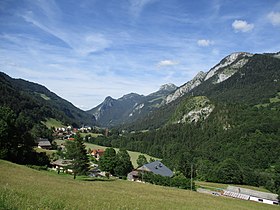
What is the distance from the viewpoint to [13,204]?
1068cm

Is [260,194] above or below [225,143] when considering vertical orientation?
below

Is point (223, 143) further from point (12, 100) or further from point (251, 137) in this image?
point (12, 100)

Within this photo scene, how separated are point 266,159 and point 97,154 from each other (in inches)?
3075

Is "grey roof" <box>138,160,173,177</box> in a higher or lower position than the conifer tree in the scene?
lower

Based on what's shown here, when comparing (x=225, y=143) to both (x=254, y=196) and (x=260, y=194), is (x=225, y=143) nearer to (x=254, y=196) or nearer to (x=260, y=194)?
(x=260, y=194)

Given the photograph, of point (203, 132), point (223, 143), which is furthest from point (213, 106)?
point (223, 143)

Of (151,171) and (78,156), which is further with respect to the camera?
(151,171)

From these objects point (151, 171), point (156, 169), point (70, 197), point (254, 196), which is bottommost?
point (254, 196)

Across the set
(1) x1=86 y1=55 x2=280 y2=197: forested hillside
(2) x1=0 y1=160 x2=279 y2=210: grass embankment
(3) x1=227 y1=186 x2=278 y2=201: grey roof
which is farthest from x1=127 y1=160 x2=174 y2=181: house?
(2) x1=0 y1=160 x2=279 y2=210: grass embankment

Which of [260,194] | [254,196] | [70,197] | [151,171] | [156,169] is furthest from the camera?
[156,169]

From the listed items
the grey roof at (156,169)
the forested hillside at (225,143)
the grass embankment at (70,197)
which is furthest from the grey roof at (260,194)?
the grass embankment at (70,197)

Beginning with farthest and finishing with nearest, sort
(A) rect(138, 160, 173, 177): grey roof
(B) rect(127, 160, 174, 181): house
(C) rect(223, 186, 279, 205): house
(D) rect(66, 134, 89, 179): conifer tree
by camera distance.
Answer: (A) rect(138, 160, 173, 177): grey roof → (B) rect(127, 160, 174, 181): house → (C) rect(223, 186, 279, 205): house → (D) rect(66, 134, 89, 179): conifer tree

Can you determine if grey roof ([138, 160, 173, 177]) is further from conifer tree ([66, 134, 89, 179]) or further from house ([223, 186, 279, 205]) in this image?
conifer tree ([66, 134, 89, 179])

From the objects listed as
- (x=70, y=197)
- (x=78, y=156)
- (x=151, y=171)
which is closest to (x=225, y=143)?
(x=151, y=171)
